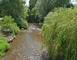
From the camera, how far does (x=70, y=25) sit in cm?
268

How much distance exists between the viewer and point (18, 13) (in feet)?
49.1

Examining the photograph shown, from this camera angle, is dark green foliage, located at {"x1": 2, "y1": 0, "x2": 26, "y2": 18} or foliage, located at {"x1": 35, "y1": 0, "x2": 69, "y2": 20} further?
foliage, located at {"x1": 35, "y1": 0, "x2": 69, "y2": 20}

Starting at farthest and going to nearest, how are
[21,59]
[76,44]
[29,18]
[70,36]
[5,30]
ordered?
[29,18]
[5,30]
[21,59]
[70,36]
[76,44]

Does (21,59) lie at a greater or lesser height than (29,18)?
lesser

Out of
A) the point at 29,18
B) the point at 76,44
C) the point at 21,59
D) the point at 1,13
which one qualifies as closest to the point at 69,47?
the point at 76,44

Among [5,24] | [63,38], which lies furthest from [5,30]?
[63,38]

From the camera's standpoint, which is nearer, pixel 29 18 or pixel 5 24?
pixel 5 24

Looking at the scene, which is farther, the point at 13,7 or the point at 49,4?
the point at 49,4

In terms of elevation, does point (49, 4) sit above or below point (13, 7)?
above

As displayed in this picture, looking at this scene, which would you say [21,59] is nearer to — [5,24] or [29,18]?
[5,24]

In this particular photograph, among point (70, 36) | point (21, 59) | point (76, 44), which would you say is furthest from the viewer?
point (21, 59)

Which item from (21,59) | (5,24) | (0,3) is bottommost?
(21,59)

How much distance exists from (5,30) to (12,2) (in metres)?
6.66

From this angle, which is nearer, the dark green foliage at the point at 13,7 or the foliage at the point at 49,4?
the dark green foliage at the point at 13,7
